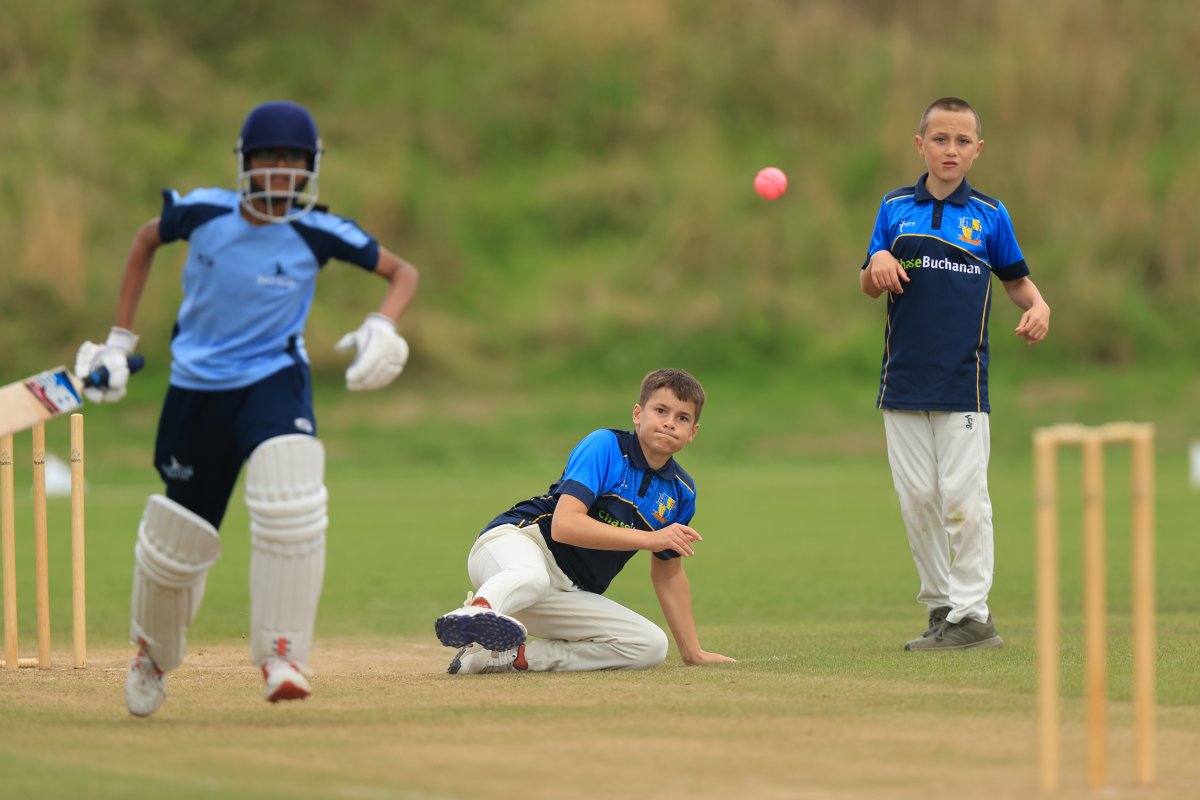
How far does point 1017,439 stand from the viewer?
1933 cm

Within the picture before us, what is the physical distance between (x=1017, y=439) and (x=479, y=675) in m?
13.6

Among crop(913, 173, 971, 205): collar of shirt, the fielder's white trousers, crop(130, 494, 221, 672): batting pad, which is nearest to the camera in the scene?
crop(130, 494, 221, 672): batting pad

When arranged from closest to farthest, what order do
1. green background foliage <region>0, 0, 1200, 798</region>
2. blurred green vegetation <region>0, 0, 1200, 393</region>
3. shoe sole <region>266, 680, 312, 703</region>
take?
shoe sole <region>266, 680, 312, 703</region> < green background foliage <region>0, 0, 1200, 798</region> < blurred green vegetation <region>0, 0, 1200, 393</region>

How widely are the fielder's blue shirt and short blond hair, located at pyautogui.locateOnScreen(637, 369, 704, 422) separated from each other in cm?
154

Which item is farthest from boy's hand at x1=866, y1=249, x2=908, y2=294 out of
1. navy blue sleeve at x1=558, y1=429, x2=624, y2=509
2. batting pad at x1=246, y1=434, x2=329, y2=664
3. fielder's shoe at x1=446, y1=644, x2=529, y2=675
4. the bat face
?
the bat face

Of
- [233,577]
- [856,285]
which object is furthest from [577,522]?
[856,285]

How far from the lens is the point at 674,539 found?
20.7 feet

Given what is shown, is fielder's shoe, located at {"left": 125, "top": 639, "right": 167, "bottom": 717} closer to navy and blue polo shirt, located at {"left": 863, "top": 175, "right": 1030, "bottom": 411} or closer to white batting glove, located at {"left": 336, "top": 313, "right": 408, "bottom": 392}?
white batting glove, located at {"left": 336, "top": 313, "right": 408, "bottom": 392}

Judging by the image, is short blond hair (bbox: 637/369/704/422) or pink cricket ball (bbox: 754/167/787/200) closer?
short blond hair (bbox: 637/369/704/422)

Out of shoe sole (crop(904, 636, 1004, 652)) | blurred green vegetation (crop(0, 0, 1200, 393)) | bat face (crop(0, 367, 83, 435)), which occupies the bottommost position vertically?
shoe sole (crop(904, 636, 1004, 652))

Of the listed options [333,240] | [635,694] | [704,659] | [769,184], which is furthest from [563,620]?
[769,184]

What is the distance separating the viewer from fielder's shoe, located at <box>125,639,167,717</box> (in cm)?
547

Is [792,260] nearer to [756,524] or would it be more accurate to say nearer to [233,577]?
[756,524]

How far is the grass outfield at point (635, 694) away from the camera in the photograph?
4.51 meters
